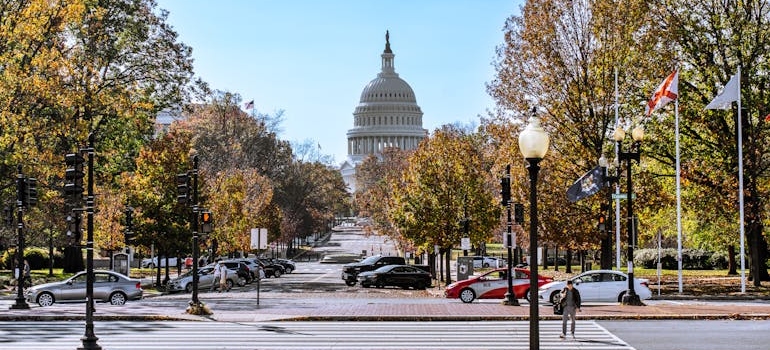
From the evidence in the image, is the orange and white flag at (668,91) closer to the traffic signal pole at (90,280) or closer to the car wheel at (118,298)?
the car wheel at (118,298)

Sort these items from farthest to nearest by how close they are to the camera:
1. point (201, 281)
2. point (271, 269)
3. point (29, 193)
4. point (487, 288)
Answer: point (271, 269) → point (201, 281) → point (487, 288) → point (29, 193)

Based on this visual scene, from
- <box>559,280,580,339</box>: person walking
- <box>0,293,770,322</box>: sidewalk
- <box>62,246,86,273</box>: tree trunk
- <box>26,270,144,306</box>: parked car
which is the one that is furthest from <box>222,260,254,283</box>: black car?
<box>559,280,580,339</box>: person walking

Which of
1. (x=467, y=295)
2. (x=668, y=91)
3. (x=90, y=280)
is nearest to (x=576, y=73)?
(x=668, y=91)

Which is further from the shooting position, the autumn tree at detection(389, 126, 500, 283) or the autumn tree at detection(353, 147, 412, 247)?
the autumn tree at detection(353, 147, 412, 247)

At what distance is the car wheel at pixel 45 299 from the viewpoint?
35.7 meters

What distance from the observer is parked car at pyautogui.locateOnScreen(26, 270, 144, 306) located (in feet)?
117

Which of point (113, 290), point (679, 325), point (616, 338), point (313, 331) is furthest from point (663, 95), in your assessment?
point (113, 290)

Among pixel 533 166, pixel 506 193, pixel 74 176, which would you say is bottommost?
pixel 533 166

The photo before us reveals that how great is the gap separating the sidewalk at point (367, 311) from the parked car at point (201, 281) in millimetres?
11559

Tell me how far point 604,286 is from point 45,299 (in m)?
20.3

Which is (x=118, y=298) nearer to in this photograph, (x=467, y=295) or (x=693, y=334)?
(x=467, y=295)

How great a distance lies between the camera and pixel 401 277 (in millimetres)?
50969

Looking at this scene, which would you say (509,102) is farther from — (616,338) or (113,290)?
(616,338)

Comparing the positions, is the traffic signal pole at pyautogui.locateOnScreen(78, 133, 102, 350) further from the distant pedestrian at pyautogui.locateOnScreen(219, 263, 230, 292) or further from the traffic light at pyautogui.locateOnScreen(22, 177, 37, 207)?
the distant pedestrian at pyautogui.locateOnScreen(219, 263, 230, 292)
